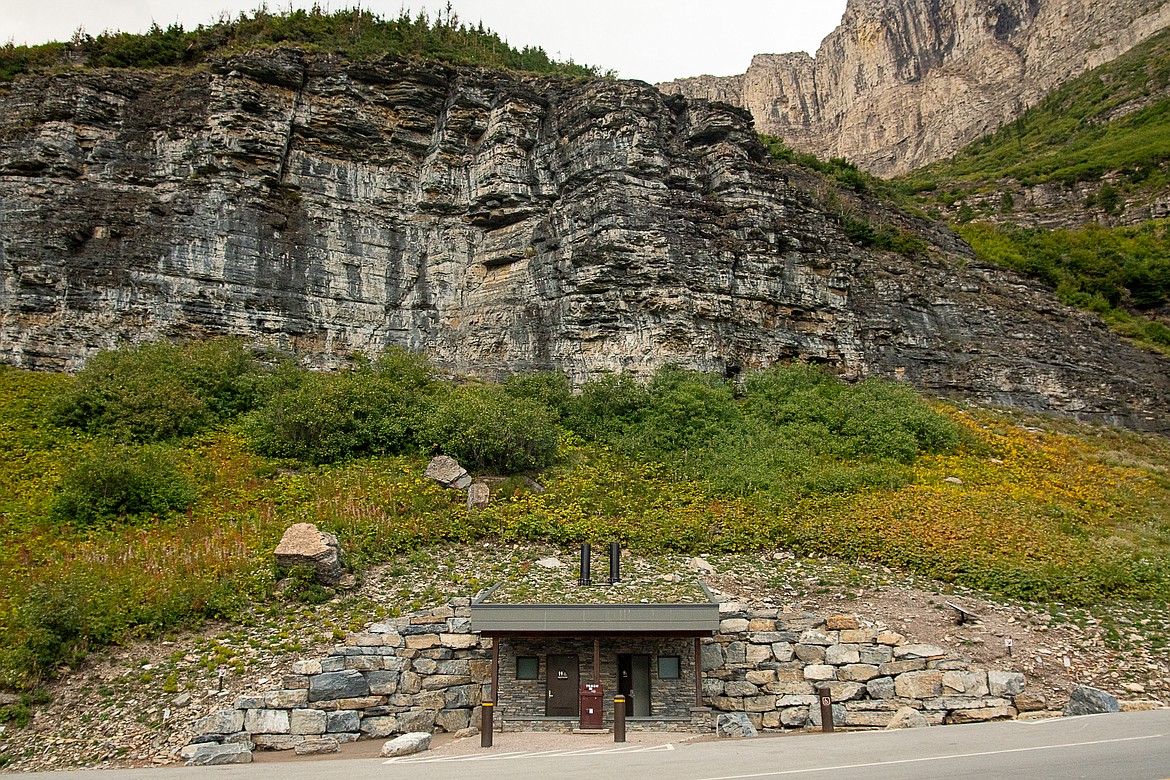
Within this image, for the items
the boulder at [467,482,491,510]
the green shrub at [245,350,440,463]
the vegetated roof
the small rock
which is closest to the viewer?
the vegetated roof

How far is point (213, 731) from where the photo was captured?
10.7m

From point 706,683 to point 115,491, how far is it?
13876 millimetres

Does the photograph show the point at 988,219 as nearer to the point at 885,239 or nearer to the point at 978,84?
the point at 885,239

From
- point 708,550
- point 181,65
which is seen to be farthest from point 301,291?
point 708,550

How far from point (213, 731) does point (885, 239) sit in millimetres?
33340

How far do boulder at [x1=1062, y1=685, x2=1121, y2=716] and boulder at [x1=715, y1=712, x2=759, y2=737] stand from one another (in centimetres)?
517

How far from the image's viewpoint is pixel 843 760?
24.6ft

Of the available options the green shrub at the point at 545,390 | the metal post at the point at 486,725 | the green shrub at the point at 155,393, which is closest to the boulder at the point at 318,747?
the metal post at the point at 486,725

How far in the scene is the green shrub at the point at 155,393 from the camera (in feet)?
66.8

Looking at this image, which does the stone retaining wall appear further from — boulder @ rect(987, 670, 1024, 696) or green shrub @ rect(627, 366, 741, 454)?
green shrub @ rect(627, 366, 741, 454)

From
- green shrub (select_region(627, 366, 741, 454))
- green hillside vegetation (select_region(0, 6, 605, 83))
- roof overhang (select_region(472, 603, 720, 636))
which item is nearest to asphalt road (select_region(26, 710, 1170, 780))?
roof overhang (select_region(472, 603, 720, 636))

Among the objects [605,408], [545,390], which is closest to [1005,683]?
[605,408]

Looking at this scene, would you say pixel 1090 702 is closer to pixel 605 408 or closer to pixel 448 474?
pixel 448 474

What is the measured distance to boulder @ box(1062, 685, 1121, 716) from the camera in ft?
37.0
